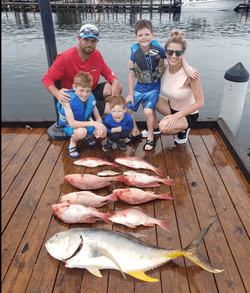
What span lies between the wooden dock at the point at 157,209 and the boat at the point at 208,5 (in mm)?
46062

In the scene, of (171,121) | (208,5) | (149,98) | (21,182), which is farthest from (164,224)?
(208,5)

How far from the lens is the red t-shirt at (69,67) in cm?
364

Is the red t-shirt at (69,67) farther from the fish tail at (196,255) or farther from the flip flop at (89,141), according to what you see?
the fish tail at (196,255)

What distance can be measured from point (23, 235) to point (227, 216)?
6.98 feet

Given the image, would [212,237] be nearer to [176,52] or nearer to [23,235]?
[23,235]

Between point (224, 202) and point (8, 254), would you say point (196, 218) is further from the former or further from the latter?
point (8, 254)

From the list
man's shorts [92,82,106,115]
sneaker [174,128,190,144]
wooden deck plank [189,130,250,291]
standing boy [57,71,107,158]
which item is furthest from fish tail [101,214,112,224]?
man's shorts [92,82,106,115]

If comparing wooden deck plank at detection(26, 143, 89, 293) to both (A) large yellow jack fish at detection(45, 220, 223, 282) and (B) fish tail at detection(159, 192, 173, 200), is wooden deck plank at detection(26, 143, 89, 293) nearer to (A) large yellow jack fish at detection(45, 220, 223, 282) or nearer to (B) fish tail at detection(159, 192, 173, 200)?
(A) large yellow jack fish at detection(45, 220, 223, 282)

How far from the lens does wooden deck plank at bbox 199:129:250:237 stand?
2.66 metres

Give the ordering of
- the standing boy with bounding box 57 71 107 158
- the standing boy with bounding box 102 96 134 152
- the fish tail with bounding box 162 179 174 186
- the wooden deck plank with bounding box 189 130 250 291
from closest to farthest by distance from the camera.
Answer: the wooden deck plank with bounding box 189 130 250 291, the fish tail with bounding box 162 179 174 186, the standing boy with bounding box 57 71 107 158, the standing boy with bounding box 102 96 134 152

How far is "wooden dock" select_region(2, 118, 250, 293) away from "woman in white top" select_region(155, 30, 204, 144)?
0.42 meters

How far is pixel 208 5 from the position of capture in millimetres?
43281

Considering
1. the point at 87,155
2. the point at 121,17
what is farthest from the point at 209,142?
the point at 121,17

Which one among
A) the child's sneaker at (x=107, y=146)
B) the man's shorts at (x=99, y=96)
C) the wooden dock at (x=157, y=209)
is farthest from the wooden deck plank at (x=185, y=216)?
the man's shorts at (x=99, y=96)
